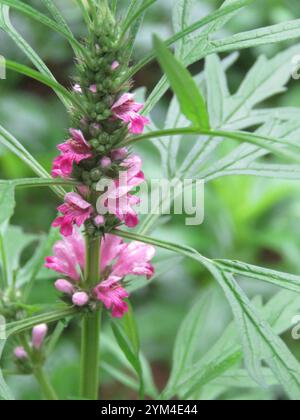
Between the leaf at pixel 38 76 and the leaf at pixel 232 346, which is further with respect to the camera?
the leaf at pixel 232 346

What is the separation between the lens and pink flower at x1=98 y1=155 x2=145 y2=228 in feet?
2.60

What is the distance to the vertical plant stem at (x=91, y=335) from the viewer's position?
869 mm

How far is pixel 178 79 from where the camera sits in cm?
61

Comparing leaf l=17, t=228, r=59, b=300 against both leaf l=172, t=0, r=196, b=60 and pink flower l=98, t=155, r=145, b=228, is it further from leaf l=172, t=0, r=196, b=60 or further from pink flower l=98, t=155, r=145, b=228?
leaf l=172, t=0, r=196, b=60

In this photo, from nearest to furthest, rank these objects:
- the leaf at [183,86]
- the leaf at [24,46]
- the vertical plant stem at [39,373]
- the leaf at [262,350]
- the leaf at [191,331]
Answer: the leaf at [183,86]
the leaf at [262,350]
the leaf at [24,46]
the vertical plant stem at [39,373]
the leaf at [191,331]

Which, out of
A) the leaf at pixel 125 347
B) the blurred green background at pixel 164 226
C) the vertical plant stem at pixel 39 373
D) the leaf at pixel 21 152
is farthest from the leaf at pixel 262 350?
the blurred green background at pixel 164 226

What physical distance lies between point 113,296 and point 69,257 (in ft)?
0.33

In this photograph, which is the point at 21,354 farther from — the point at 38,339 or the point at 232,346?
the point at 232,346

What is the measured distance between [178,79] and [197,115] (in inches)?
1.9

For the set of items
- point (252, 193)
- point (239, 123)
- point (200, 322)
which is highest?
point (252, 193)

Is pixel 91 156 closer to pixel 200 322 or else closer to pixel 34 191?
pixel 200 322

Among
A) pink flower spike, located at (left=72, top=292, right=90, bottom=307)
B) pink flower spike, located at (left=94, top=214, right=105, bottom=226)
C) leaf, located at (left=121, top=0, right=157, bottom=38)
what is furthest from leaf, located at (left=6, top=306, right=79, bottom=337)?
leaf, located at (left=121, top=0, right=157, bottom=38)

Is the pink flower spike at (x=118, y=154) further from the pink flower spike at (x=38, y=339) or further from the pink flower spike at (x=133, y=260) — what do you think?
the pink flower spike at (x=38, y=339)
